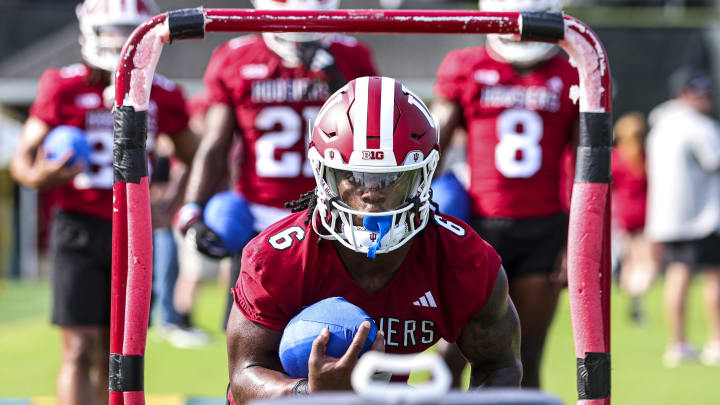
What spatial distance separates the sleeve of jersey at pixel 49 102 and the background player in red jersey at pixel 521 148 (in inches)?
68.8

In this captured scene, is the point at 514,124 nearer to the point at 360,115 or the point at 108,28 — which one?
the point at 108,28

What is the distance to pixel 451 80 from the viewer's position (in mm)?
4531

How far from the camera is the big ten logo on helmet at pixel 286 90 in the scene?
14.1 ft

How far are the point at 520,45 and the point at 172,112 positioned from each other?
1667 millimetres

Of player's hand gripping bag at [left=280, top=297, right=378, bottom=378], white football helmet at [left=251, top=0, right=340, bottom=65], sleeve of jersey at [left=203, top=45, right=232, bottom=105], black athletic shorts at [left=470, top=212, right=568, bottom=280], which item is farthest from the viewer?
black athletic shorts at [left=470, top=212, right=568, bottom=280]

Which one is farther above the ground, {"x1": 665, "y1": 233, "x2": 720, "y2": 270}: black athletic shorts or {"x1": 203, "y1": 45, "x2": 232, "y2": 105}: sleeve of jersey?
{"x1": 203, "y1": 45, "x2": 232, "y2": 105}: sleeve of jersey

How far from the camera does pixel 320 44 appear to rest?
14.2 feet

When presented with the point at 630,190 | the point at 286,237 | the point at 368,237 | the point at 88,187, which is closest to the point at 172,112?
the point at 88,187

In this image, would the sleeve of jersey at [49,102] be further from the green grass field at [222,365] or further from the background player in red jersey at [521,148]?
the green grass field at [222,365]

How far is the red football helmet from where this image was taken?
8.41 feet

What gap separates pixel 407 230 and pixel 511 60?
2019mm

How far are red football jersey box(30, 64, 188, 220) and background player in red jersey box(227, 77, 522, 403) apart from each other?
2014mm

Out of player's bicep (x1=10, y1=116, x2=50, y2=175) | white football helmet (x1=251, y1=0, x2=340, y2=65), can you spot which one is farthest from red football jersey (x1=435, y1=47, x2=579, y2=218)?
player's bicep (x1=10, y1=116, x2=50, y2=175)

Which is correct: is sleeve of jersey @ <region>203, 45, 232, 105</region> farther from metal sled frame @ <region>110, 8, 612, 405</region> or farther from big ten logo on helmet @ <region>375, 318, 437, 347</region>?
big ten logo on helmet @ <region>375, 318, 437, 347</region>
